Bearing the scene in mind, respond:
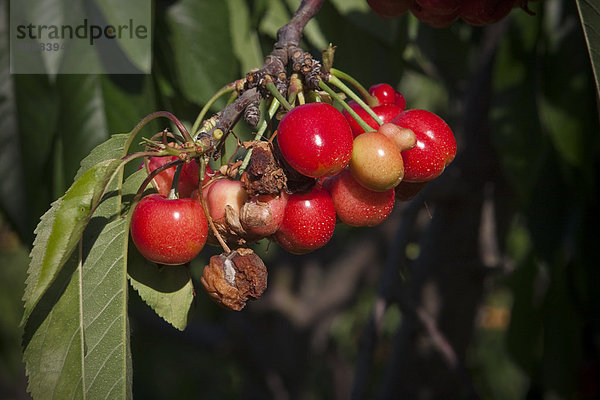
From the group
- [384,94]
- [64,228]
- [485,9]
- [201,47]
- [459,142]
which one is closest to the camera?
[64,228]

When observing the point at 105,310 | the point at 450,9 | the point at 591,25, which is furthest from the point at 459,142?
the point at 105,310

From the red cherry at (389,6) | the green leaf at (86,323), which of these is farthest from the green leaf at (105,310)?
the red cherry at (389,6)

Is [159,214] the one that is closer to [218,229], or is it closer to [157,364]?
[218,229]

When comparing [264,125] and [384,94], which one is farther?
[384,94]

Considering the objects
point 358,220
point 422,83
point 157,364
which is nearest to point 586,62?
point 358,220

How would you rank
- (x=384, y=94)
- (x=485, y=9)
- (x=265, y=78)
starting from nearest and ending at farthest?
(x=265, y=78) → (x=384, y=94) → (x=485, y=9)

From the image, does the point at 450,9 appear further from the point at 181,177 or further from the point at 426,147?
the point at 181,177
